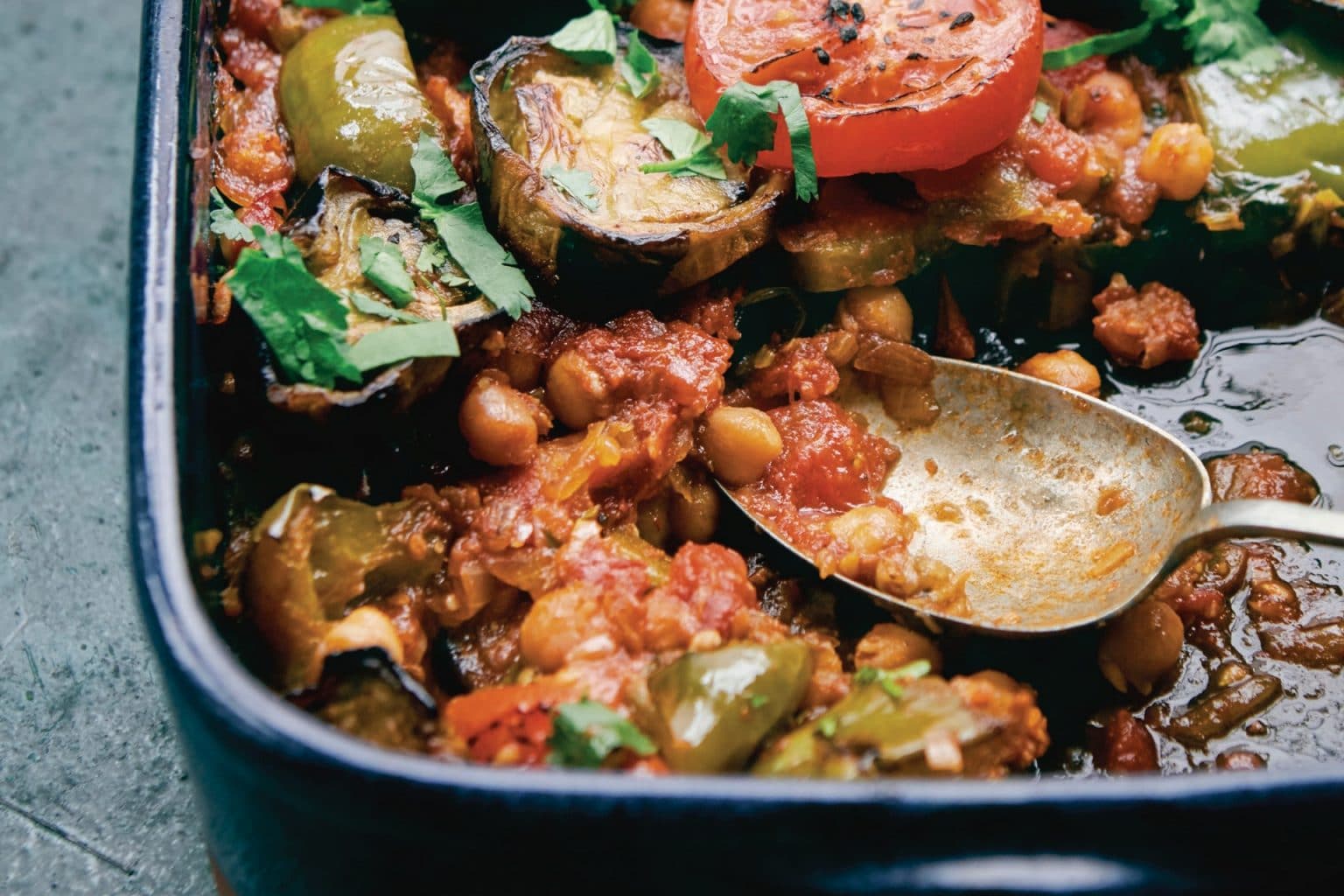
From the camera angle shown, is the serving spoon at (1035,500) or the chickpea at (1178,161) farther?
the chickpea at (1178,161)

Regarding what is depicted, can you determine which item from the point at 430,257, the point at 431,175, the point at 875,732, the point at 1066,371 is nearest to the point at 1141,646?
the point at 1066,371

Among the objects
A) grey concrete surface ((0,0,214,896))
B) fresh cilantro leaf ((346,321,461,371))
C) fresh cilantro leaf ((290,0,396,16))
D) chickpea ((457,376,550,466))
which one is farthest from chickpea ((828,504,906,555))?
fresh cilantro leaf ((290,0,396,16))

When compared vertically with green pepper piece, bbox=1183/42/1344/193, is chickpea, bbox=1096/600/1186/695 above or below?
below

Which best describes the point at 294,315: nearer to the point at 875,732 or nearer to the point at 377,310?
the point at 377,310

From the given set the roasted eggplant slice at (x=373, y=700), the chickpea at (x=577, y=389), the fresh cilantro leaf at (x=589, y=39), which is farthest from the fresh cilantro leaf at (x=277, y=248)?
the fresh cilantro leaf at (x=589, y=39)

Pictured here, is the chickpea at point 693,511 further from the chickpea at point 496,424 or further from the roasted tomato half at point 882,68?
the roasted tomato half at point 882,68

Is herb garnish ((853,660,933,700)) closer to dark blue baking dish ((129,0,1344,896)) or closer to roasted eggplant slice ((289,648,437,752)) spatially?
dark blue baking dish ((129,0,1344,896))
